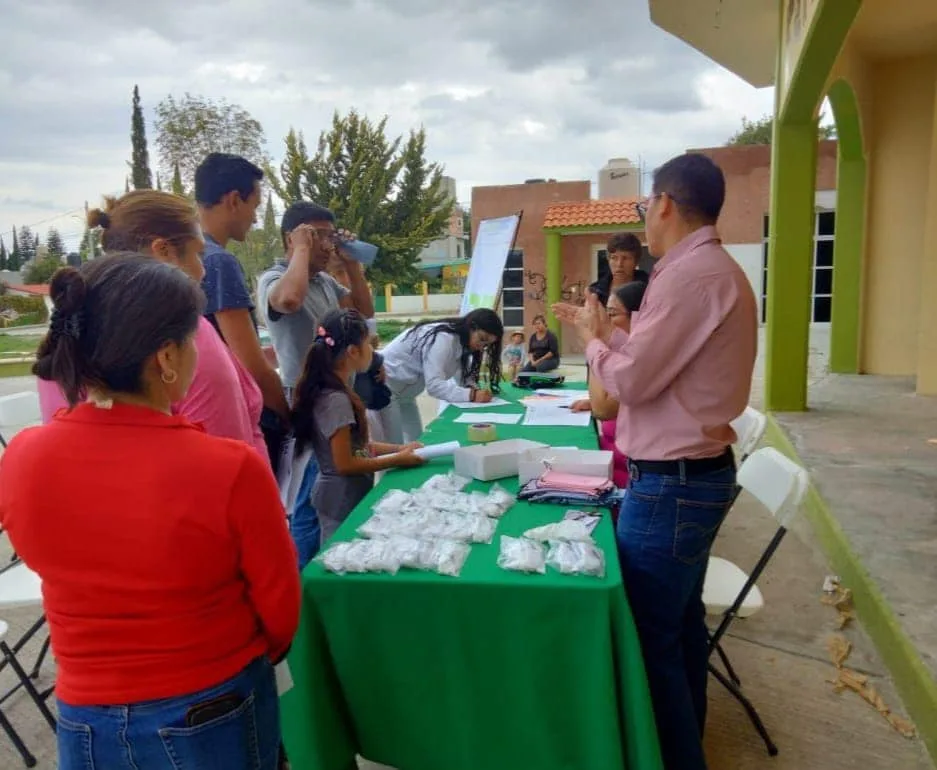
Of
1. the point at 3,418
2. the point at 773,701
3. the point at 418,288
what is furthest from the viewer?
the point at 418,288

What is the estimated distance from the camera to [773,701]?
2.31 m

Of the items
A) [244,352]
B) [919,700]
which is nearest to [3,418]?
[244,352]

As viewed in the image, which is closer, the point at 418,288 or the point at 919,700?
the point at 919,700

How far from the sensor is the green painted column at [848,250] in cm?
714

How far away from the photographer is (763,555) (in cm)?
208

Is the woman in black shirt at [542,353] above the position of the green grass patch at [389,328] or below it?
above

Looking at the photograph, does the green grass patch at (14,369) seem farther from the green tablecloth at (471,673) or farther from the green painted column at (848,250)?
the green tablecloth at (471,673)

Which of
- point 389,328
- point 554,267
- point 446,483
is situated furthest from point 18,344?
point 446,483

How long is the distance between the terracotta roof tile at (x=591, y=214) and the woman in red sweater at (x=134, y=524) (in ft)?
37.7

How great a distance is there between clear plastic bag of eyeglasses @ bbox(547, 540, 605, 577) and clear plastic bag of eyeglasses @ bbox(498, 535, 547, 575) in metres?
0.03

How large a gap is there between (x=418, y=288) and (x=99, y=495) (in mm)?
27709

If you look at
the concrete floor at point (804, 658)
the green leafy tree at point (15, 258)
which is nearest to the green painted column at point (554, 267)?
the concrete floor at point (804, 658)

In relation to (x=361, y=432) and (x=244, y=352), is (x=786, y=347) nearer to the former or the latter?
(x=361, y=432)

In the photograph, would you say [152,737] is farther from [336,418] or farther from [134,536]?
[336,418]
